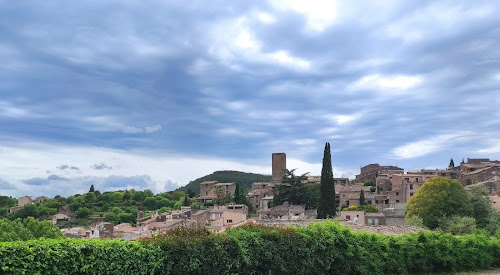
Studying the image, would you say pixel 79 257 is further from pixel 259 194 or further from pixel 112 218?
pixel 112 218

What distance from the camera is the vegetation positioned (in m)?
38.3

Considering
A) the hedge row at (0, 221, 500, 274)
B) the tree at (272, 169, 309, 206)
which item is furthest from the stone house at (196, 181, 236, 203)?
the hedge row at (0, 221, 500, 274)

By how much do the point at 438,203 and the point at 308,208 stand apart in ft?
74.9

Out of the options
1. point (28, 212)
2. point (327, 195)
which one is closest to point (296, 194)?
point (327, 195)

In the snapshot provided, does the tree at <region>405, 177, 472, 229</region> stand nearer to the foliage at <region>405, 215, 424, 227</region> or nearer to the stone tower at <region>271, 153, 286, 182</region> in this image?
the foliage at <region>405, 215, 424, 227</region>

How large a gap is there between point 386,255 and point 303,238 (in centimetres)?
458

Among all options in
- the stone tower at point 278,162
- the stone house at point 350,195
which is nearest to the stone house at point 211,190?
the stone tower at point 278,162

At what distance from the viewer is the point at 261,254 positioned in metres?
13.3

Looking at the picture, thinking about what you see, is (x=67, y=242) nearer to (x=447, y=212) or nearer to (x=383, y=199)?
(x=447, y=212)

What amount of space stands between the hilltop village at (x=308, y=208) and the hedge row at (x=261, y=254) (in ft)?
21.6

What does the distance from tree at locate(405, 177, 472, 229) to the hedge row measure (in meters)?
17.7

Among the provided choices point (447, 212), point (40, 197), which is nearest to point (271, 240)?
point (447, 212)

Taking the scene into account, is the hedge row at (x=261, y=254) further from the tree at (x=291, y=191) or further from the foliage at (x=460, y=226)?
the tree at (x=291, y=191)

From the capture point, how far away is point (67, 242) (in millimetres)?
9719
